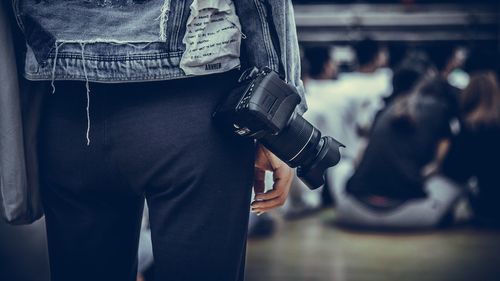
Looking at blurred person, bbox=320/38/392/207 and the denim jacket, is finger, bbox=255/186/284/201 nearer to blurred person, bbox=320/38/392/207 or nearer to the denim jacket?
the denim jacket

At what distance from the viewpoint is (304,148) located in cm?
127

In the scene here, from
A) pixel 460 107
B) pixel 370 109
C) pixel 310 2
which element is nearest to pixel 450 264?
pixel 460 107

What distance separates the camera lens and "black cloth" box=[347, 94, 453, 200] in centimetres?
404

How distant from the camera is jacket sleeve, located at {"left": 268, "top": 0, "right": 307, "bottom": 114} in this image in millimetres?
1232

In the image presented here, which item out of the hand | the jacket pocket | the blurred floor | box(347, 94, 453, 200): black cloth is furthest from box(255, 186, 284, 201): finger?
box(347, 94, 453, 200): black cloth

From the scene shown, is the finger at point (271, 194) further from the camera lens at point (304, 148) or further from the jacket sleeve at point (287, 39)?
the jacket sleeve at point (287, 39)

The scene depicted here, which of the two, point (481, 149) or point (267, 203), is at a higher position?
point (267, 203)

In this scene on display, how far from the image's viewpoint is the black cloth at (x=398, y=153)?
17.3ft

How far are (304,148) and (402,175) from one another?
4.09 meters

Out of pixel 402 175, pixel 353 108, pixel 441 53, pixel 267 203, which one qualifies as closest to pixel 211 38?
pixel 267 203

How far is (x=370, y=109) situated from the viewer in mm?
7168

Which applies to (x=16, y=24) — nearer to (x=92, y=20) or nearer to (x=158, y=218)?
(x=92, y=20)

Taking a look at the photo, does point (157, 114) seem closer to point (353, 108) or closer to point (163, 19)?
point (163, 19)

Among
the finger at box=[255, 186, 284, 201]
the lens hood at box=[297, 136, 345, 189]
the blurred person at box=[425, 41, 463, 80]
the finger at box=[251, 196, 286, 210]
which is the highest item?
the lens hood at box=[297, 136, 345, 189]
